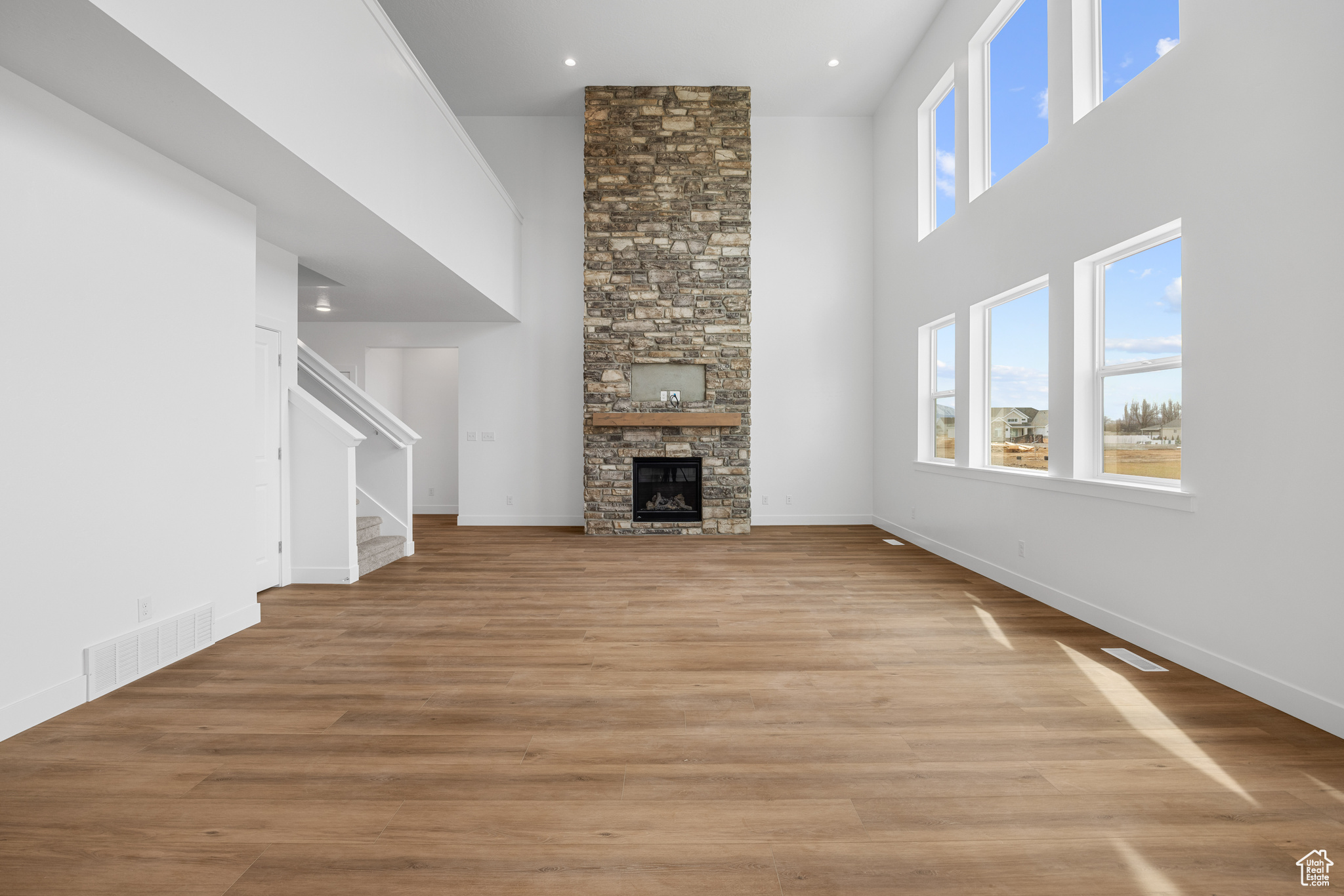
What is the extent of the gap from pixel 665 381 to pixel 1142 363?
435 centimetres

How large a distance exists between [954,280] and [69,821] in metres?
5.84

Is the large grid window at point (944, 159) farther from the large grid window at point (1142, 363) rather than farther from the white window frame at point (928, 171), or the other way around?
the large grid window at point (1142, 363)

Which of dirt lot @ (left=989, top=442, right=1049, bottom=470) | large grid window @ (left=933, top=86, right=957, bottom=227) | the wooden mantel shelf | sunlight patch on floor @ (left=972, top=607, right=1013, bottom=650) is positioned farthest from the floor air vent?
large grid window @ (left=933, top=86, right=957, bottom=227)

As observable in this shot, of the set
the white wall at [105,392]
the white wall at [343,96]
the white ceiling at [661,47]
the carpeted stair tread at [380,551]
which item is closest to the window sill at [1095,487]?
the white ceiling at [661,47]

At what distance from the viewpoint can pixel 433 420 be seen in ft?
27.2

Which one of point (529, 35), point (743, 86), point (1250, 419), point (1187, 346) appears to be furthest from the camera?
point (743, 86)

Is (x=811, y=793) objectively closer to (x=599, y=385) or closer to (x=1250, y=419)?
(x=1250, y=419)

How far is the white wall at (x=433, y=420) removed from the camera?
323 inches

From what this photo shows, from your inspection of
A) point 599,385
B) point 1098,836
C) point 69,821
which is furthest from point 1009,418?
point 69,821

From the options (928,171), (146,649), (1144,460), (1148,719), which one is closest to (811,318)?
(928,171)

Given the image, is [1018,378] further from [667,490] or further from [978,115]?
[667,490]

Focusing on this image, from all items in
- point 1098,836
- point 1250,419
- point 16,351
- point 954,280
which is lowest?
point 1098,836

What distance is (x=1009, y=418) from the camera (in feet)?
14.8

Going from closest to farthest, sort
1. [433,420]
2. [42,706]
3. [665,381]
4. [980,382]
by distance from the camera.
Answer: [42,706] < [980,382] < [665,381] < [433,420]
